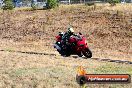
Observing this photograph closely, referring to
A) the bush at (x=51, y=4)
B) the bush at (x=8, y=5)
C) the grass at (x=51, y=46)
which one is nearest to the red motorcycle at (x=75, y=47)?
the grass at (x=51, y=46)

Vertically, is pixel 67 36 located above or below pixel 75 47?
above

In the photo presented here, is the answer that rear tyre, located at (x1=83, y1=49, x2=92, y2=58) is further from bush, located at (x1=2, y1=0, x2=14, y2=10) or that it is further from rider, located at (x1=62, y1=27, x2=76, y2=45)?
bush, located at (x1=2, y1=0, x2=14, y2=10)

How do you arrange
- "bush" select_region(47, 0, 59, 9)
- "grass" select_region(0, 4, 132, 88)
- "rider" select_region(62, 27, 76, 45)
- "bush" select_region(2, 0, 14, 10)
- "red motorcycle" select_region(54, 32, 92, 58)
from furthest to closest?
"bush" select_region(2, 0, 14, 10)
"bush" select_region(47, 0, 59, 9)
"rider" select_region(62, 27, 76, 45)
"red motorcycle" select_region(54, 32, 92, 58)
"grass" select_region(0, 4, 132, 88)

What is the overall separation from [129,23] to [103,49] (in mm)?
6975

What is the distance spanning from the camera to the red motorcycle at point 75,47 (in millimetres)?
23672

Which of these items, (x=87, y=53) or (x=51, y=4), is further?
(x=51, y=4)

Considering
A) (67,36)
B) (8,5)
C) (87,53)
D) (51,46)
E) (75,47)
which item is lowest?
(51,46)

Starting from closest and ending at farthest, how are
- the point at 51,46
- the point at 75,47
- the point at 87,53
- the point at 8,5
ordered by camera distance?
1. the point at 75,47
2. the point at 87,53
3. the point at 51,46
4. the point at 8,5

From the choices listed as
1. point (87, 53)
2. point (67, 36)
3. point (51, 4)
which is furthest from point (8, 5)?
point (87, 53)

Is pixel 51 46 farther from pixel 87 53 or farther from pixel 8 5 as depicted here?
pixel 8 5

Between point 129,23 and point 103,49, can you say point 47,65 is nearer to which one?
point 103,49

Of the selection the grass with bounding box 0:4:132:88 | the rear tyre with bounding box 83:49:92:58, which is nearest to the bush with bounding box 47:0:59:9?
the grass with bounding box 0:4:132:88

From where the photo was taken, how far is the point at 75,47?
23.9 m

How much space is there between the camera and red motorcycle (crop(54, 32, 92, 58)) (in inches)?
932
